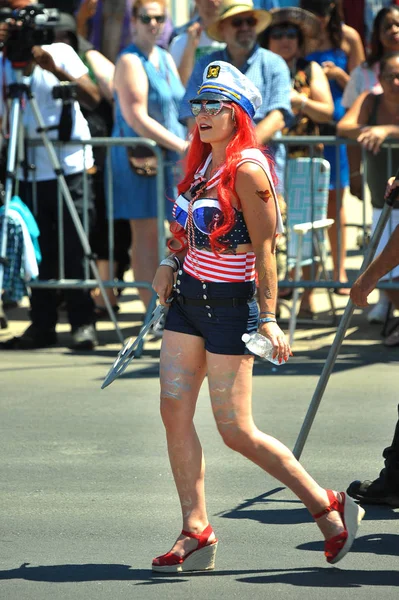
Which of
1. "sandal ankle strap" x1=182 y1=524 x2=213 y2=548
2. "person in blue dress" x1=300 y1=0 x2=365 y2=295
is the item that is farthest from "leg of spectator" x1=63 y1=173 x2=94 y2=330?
"sandal ankle strap" x1=182 y1=524 x2=213 y2=548

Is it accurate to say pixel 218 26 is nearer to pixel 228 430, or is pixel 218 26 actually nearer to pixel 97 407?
pixel 97 407

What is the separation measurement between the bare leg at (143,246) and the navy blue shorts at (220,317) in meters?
4.80

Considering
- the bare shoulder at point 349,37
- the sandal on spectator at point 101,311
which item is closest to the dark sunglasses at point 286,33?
the bare shoulder at point 349,37

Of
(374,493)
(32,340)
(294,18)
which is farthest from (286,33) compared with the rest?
(374,493)

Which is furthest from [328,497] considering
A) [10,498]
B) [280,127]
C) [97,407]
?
[280,127]

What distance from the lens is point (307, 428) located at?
5.93 metres

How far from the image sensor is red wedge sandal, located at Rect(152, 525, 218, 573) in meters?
4.83

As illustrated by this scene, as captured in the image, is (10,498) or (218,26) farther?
(218,26)

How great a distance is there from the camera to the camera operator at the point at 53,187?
369 inches

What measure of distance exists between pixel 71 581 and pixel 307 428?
1.58 metres

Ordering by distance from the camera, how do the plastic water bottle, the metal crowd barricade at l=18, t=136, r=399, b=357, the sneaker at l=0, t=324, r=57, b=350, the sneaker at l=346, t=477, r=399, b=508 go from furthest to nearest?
1. the sneaker at l=0, t=324, r=57, b=350
2. the metal crowd barricade at l=18, t=136, r=399, b=357
3. the sneaker at l=346, t=477, r=399, b=508
4. the plastic water bottle

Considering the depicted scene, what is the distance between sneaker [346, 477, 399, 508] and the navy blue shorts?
1260mm

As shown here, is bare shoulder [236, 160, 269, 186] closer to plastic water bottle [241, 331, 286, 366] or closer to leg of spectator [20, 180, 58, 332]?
plastic water bottle [241, 331, 286, 366]

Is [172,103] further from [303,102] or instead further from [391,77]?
[391,77]
